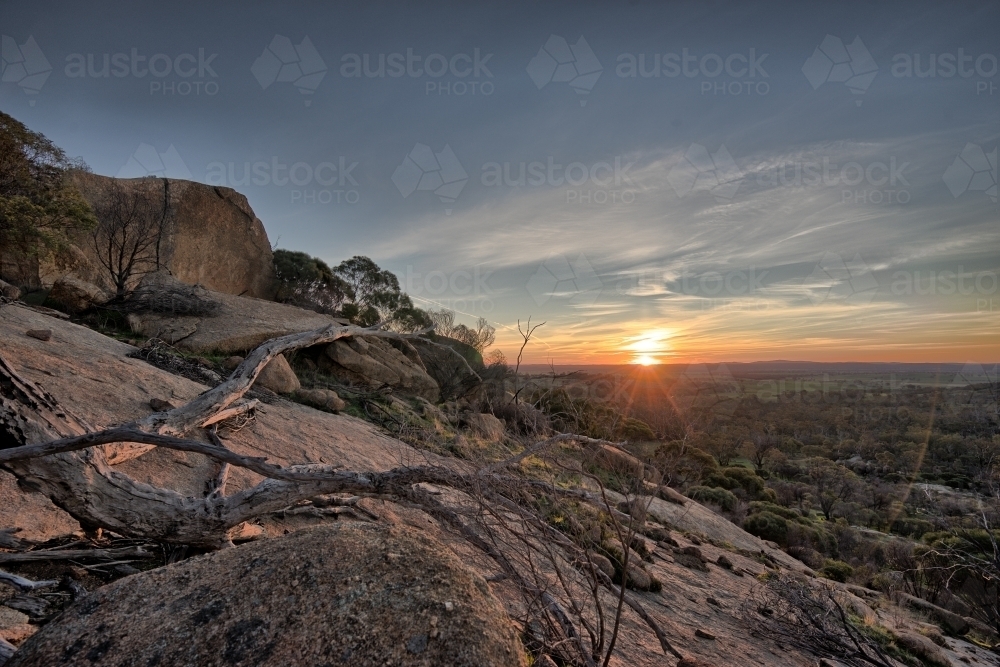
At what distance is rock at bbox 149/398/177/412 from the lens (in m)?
5.41

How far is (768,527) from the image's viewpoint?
13.8 metres

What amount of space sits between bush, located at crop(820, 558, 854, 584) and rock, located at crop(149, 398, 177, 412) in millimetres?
12817

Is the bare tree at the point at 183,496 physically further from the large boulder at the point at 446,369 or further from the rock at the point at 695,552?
the large boulder at the point at 446,369

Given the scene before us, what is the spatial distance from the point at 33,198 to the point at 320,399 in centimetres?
1132

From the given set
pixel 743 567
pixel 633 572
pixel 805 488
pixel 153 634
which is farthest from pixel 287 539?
pixel 805 488

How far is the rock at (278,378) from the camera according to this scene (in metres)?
8.84

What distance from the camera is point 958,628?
8500mm

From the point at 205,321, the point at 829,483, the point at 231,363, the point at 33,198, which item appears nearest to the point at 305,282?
the point at 33,198

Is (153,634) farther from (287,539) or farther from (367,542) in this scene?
(367,542)

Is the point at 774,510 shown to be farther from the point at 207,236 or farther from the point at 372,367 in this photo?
the point at 207,236

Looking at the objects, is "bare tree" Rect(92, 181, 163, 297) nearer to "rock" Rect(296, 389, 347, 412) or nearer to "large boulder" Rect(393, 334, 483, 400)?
"large boulder" Rect(393, 334, 483, 400)

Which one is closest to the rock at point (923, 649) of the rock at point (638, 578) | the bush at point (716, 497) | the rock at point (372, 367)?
the rock at point (638, 578)

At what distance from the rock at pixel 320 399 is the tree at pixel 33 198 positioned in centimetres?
952

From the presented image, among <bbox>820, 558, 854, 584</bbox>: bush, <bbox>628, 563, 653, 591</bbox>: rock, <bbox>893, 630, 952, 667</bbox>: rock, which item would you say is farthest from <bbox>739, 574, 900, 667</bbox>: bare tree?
<bbox>820, 558, 854, 584</bbox>: bush
